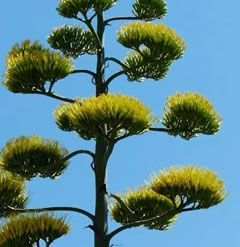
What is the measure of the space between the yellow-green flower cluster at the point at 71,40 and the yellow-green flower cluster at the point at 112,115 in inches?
68.9

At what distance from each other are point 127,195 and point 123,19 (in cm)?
211

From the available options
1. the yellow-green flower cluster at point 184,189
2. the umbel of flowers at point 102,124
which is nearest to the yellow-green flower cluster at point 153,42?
the umbel of flowers at point 102,124

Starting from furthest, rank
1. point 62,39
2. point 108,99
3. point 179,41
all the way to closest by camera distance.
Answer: point 62,39, point 179,41, point 108,99

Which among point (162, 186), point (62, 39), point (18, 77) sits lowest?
point (162, 186)

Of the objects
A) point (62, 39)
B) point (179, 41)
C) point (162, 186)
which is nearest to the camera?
point (162, 186)

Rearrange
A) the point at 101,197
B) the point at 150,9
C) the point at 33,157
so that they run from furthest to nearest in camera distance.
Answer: the point at 150,9, the point at 33,157, the point at 101,197

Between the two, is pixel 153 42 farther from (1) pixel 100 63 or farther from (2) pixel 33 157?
(2) pixel 33 157

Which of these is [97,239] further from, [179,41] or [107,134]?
[179,41]

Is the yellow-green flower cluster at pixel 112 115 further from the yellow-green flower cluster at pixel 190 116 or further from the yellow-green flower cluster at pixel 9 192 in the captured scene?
the yellow-green flower cluster at pixel 9 192

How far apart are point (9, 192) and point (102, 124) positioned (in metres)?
1.47

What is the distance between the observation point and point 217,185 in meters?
7.88

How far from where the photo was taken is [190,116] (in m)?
8.30

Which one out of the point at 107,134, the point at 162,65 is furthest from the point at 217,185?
the point at 162,65

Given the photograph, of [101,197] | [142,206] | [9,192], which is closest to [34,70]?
[9,192]
